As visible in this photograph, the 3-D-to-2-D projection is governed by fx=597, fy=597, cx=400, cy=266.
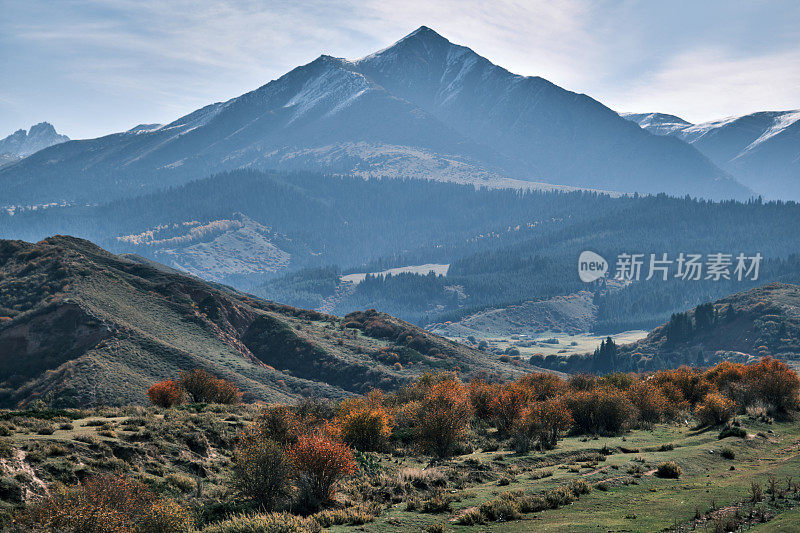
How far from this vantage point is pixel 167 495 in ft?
123

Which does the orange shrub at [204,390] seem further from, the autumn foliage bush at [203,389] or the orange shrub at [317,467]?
the orange shrub at [317,467]

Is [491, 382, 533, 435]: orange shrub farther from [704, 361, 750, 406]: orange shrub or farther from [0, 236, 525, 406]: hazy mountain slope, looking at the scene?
[0, 236, 525, 406]: hazy mountain slope

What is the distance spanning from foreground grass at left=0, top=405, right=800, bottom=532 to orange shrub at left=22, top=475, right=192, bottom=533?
20.5 feet

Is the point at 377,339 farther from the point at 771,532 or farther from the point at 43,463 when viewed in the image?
the point at 771,532

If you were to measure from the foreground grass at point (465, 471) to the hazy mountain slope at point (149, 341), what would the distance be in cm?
3894

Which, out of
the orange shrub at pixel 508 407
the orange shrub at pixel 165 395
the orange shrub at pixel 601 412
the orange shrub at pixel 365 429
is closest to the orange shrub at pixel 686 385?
the orange shrub at pixel 601 412

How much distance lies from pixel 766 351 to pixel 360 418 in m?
194

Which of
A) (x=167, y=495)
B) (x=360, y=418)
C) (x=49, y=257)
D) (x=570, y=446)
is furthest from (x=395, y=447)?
(x=49, y=257)

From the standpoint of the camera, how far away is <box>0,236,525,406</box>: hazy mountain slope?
89.2 metres

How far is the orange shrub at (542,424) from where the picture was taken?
5312 centimetres

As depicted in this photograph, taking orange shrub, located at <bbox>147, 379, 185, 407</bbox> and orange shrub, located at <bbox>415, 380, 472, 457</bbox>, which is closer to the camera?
orange shrub, located at <bbox>415, 380, 472, 457</bbox>

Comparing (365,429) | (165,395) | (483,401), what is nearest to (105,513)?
(365,429)

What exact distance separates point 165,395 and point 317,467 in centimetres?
3585

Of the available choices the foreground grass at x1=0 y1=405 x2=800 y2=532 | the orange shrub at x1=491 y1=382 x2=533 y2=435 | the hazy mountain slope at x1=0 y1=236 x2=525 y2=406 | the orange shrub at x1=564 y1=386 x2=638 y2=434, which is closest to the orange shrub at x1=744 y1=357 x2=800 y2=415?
the foreground grass at x1=0 y1=405 x2=800 y2=532
